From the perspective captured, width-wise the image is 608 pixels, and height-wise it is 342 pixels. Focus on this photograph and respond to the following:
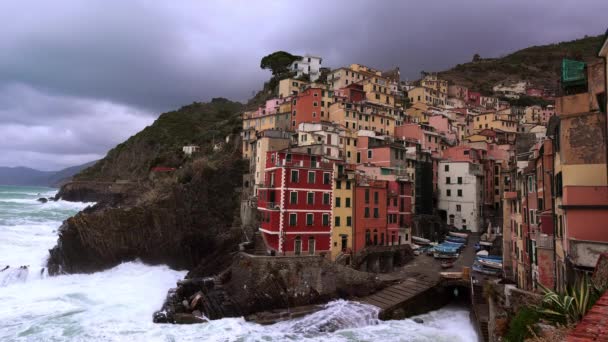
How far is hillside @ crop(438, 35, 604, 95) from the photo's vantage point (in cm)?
14388

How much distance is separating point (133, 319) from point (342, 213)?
21.8 meters

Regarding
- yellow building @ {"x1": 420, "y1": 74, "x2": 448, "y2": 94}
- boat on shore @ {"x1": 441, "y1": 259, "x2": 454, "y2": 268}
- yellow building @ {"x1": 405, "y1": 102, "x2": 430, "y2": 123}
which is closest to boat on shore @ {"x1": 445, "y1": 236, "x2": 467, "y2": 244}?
boat on shore @ {"x1": 441, "y1": 259, "x2": 454, "y2": 268}

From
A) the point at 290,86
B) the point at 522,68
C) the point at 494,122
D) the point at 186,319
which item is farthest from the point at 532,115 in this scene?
the point at 186,319

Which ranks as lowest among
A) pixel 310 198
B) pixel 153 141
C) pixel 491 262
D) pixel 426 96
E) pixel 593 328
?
pixel 491 262

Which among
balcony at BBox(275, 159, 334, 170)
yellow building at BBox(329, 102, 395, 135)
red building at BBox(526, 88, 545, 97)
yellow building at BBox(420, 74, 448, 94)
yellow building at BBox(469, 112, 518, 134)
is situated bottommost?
balcony at BBox(275, 159, 334, 170)

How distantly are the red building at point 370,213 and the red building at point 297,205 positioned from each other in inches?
144

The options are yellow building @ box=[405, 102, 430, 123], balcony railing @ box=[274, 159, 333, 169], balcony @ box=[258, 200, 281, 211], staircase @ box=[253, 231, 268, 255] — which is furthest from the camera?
yellow building @ box=[405, 102, 430, 123]

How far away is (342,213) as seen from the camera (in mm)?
39125

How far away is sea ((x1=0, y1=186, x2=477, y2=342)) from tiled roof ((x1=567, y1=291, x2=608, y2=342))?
831 inches

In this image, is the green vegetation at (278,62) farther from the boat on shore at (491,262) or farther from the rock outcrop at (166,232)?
the boat on shore at (491,262)

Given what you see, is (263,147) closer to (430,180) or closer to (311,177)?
(311,177)

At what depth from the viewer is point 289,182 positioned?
120 feet

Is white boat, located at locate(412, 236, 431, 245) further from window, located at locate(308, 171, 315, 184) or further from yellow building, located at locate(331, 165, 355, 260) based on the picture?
window, located at locate(308, 171, 315, 184)

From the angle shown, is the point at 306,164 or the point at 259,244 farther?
the point at 259,244
